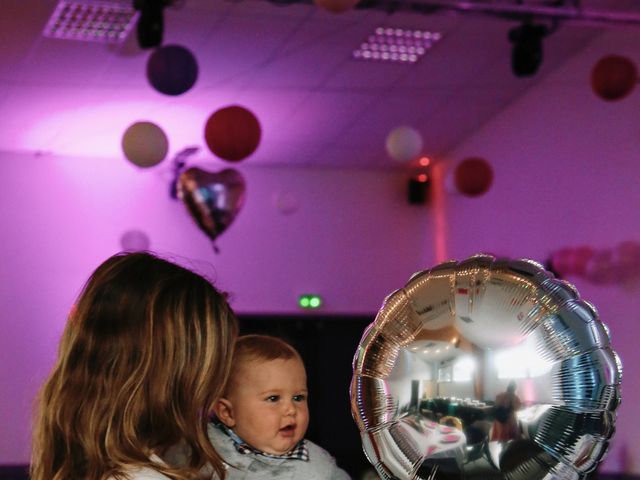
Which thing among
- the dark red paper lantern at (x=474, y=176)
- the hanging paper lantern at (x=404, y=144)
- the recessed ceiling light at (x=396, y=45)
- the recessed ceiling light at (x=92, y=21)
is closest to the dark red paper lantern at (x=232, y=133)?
the recessed ceiling light at (x=92, y=21)

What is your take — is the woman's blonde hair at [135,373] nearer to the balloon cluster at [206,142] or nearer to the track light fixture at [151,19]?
the balloon cluster at [206,142]

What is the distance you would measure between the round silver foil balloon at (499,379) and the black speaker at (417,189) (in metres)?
9.25

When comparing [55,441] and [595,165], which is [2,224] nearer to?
[595,165]

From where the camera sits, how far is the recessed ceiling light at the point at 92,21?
6648mm

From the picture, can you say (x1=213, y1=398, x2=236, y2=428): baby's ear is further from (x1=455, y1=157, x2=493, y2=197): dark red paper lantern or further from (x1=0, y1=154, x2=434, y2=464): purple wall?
(x1=0, y1=154, x2=434, y2=464): purple wall

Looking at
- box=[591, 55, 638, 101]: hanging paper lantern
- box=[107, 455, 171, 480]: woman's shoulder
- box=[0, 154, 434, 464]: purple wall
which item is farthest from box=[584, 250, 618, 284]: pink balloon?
box=[107, 455, 171, 480]: woman's shoulder

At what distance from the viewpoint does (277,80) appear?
8086mm

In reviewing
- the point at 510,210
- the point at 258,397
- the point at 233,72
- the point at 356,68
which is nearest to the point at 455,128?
the point at 510,210

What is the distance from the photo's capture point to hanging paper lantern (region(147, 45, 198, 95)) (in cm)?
569

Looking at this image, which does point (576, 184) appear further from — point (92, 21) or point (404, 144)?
point (92, 21)

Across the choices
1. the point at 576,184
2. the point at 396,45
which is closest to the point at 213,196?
Result: the point at 396,45

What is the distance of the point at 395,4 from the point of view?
641cm

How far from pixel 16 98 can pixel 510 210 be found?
4051mm

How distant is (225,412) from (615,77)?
14.5 feet
